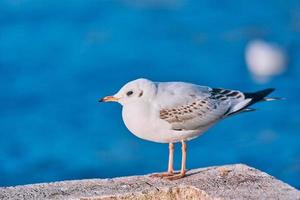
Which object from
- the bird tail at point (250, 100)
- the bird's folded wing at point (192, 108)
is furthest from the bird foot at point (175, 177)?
the bird tail at point (250, 100)

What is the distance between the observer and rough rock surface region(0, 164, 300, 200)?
4188 mm

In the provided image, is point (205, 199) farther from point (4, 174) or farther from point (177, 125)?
point (4, 174)

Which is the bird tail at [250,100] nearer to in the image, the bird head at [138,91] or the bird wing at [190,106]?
the bird wing at [190,106]

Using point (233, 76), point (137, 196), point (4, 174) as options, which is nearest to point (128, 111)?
point (137, 196)

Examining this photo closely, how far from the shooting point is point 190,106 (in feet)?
15.6

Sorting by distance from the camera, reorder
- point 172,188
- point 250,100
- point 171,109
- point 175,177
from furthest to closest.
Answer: point 250,100 < point 171,109 < point 175,177 < point 172,188

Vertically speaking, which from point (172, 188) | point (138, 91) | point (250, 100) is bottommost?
point (172, 188)

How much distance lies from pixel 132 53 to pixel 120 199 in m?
7.58

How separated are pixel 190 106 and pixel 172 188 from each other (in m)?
0.55

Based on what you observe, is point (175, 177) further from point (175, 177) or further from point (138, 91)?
point (138, 91)

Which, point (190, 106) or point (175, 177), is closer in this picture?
point (175, 177)

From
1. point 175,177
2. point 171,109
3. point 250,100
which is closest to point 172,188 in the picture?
point 175,177

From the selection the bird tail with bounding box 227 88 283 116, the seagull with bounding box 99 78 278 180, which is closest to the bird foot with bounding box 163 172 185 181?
the seagull with bounding box 99 78 278 180

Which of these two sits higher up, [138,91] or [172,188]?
[138,91]
